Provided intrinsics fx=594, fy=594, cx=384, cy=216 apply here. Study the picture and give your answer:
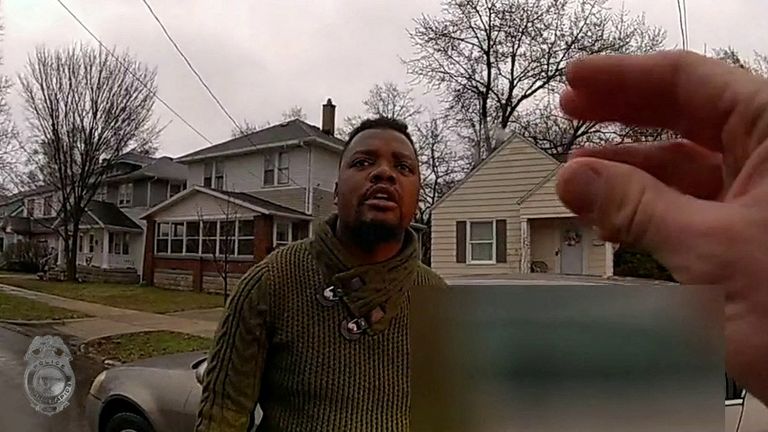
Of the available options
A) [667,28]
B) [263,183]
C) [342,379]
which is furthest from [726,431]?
[263,183]

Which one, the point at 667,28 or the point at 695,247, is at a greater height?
the point at 667,28

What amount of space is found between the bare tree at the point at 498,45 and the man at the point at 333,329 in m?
0.55

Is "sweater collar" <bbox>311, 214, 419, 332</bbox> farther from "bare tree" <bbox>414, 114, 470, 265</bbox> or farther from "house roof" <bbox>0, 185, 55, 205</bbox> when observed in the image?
"house roof" <bbox>0, 185, 55, 205</bbox>

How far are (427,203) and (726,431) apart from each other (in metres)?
0.85

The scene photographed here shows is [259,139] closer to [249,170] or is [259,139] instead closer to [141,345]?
[249,170]

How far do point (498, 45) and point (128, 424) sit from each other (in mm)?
1141

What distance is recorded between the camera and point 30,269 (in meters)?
1.24

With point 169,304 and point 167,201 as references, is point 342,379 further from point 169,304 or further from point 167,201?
point 167,201

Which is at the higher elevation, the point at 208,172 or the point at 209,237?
the point at 208,172

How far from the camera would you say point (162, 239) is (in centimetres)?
132

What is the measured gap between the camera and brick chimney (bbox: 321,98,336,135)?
3.74 ft

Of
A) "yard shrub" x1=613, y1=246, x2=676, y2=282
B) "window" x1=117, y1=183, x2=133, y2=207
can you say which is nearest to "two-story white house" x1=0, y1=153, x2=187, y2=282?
"window" x1=117, y1=183, x2=133, y2=207

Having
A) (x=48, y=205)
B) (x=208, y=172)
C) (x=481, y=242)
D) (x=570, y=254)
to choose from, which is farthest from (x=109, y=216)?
(x=570, y=254)

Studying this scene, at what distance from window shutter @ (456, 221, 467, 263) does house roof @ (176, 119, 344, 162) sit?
0.37m
